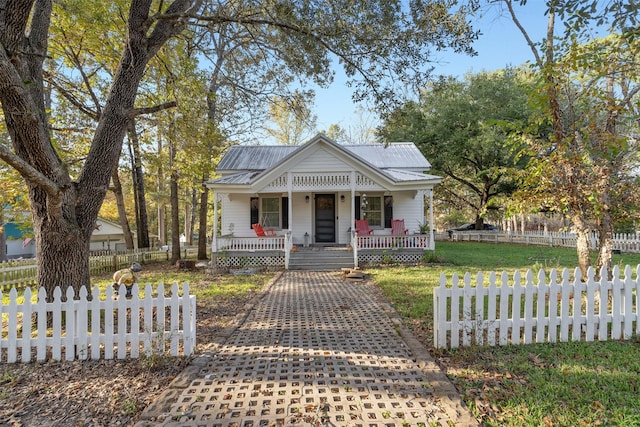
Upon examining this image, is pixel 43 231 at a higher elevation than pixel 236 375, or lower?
higher

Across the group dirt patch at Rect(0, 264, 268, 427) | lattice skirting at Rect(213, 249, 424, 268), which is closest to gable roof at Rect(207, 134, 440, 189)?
lattice skirting at Rect(213, 249, 424, 268)

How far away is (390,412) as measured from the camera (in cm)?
284

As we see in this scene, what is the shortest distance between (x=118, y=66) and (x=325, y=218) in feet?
36.2

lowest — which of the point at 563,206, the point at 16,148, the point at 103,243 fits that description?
the point at 103,243

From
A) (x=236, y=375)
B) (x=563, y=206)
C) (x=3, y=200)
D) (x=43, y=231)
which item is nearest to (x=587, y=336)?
(x=563, y=206)

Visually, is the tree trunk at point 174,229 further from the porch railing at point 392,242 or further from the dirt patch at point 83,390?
the dirt patch at point 83,390

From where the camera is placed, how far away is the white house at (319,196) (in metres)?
13.3

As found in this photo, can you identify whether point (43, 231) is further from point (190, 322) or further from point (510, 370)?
point (510, 370)

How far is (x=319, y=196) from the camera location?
51.1ft

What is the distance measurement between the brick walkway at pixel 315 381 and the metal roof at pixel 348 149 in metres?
12.5

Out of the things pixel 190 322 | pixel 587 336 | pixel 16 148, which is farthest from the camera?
pixel 16 148

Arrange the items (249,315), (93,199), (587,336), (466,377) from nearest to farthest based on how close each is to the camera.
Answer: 1. (466,377)
2. (587,336)
3. (93,199)
4. (249,315)

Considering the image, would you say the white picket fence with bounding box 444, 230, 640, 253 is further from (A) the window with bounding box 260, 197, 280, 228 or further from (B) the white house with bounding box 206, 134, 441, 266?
(A) the window with bounding box 260, 197, 280, 228

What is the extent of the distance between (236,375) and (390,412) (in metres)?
1.73
